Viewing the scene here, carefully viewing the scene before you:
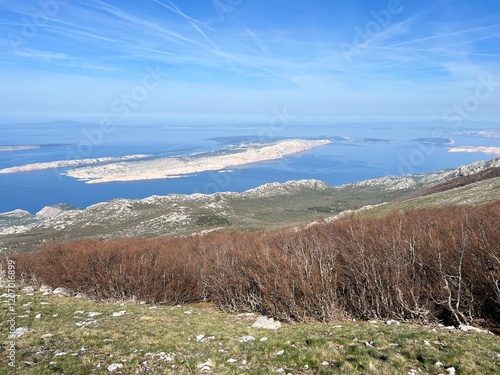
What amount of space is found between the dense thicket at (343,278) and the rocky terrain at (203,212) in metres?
68.6

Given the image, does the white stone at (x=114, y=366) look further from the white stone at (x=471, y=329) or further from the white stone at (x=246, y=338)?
the white stone at (x=471, y=329)

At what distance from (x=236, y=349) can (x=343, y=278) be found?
985 centimetres

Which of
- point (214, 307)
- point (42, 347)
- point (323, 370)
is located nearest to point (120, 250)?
point (214, 307)

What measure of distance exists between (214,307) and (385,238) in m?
11.5

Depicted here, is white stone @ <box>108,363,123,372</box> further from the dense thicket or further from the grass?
the dense thicket

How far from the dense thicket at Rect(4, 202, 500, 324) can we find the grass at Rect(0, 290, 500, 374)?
2.88 m

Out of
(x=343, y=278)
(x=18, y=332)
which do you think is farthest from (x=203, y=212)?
(x=18, y=332)

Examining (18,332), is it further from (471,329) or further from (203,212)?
(203,212)

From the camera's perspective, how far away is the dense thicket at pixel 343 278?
585 inches

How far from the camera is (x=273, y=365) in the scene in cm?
901

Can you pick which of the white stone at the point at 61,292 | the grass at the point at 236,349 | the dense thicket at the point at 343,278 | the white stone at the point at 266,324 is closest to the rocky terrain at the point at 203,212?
the dense thicket at the point at 343,278

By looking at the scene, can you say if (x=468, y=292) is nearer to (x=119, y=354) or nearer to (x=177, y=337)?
(x=177, y=337)

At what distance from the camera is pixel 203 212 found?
133 meters

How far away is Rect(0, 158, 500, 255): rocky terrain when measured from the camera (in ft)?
372
